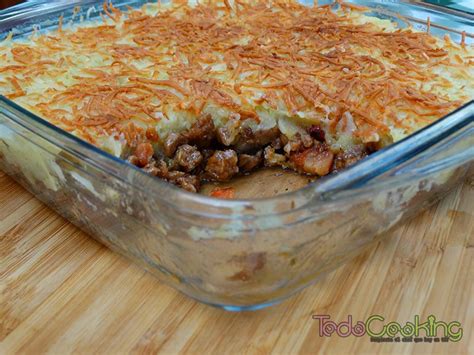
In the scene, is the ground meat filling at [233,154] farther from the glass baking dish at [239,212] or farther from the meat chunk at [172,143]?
the glass baking dish at [239,212]

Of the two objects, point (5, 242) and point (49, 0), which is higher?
point (49, 0)

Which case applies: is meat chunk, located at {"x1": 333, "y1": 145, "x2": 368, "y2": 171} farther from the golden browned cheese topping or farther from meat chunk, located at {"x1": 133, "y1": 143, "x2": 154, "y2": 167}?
meat chunk, located at {"x1": 133, "y1": 143, "x2": 154, "y2": 167}

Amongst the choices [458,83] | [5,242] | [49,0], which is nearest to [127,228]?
[5,242]

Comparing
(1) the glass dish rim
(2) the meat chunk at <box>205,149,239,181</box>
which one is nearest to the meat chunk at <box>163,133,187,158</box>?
(2) the meat chunk at <box>205,149,239,181</box>

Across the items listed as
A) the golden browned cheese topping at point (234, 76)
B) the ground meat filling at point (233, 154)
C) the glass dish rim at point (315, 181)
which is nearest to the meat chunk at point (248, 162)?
the ground meat filling at point (233, 154)

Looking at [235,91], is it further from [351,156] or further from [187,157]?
[351,156]

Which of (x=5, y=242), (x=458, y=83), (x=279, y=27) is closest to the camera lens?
(x=5, y=242)

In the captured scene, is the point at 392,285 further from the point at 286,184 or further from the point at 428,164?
the point at 286,184
